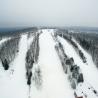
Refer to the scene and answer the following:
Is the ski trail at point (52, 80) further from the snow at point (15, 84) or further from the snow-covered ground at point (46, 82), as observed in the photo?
the snow at point (15, 84)

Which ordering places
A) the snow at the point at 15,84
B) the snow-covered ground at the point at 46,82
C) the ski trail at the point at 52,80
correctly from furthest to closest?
the snow at the point at 15,84 < the snow-covered ground at the point at 46,82 < the ski trail at the point at 52,80

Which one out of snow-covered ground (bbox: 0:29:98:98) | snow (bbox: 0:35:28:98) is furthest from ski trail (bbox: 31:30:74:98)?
snow (bbox: 0:35:28:98)

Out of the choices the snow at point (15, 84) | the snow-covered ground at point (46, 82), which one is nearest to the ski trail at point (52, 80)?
the snow-covered ground at point (46, 82)

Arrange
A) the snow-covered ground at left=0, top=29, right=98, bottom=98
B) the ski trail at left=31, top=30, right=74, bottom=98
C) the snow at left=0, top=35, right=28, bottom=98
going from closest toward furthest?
1. the ski trail at left=31, top=30, right=74, bottom=98
2. the snow-covered ground at left=0, top=29, right=98, bottom=98
3. the snow at left=0, top=35, right=28, bottom=98

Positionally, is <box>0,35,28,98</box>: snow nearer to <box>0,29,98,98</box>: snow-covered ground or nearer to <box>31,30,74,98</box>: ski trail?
<box>0,29,98,98</box>: snow-covered ground

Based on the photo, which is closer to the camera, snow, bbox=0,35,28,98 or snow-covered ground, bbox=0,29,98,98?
snow-covered ground, bbox=0,29,98,98

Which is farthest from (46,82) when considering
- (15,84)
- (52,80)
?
(15,84)

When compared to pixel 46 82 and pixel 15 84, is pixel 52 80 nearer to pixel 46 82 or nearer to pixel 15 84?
pixel 46 82

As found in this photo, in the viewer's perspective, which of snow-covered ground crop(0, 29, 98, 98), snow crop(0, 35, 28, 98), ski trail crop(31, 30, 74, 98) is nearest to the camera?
ski trail crop(31, 30, 74, 98)

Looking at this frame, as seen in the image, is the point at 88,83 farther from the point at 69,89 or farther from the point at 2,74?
the point at 2,74

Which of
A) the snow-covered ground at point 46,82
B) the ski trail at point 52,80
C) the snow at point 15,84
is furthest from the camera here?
the snow at point 15,84

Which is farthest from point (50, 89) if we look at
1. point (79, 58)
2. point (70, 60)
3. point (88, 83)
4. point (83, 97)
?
point (79, 58)

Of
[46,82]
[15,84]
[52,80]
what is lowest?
[15,84]

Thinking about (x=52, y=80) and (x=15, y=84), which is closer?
(x=52, y=80)
